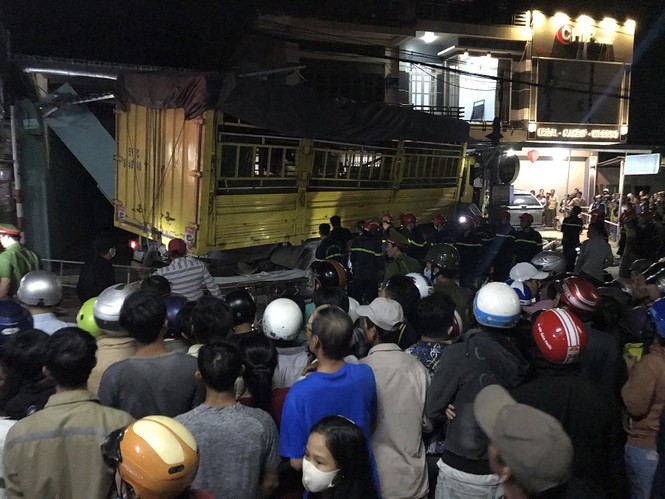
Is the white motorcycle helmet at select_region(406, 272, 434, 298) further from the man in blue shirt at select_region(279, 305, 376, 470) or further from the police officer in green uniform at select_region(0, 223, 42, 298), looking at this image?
the police officer in green uniform at select_region(0, 223, 42, 298)

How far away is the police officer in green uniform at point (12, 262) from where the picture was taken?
18.7ft

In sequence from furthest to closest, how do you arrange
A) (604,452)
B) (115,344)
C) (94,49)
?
(94,49) < (115,344) < (604,452)

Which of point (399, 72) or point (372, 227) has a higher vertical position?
point (399, 72)

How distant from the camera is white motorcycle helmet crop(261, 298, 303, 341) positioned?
3.66 metres

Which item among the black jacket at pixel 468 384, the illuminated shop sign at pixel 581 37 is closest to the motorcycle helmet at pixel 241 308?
the black jacket at pixel 468 384

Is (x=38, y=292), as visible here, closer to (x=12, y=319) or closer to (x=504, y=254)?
(x=12, y=319)

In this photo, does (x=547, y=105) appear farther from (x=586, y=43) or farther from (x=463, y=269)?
(x=463, y=269)

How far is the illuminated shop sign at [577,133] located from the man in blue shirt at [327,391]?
25.7 metres

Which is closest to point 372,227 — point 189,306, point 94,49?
point 189,306

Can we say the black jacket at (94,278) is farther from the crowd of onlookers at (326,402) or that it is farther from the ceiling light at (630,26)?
the ceiling light at (630,26)

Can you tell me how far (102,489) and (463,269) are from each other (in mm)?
8293

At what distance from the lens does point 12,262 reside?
19.1 ft

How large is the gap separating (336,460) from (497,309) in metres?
1.56

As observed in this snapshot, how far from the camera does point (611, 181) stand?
2809 centimetres
